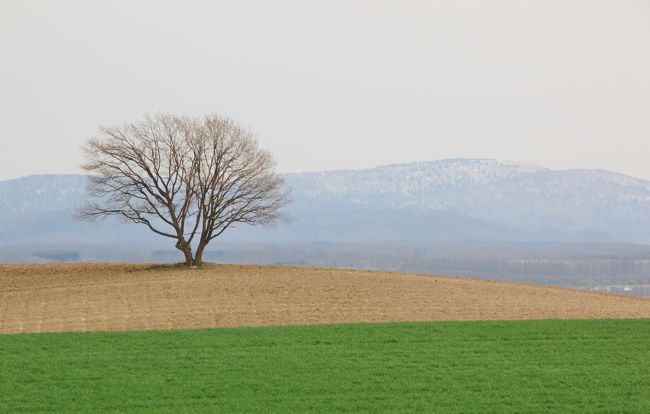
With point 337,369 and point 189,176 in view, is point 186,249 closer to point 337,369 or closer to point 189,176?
point 189,176

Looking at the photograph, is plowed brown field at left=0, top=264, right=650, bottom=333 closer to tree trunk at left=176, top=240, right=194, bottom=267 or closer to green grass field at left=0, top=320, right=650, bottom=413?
tree trunk at left=176, top=240, right=194, bottom=267

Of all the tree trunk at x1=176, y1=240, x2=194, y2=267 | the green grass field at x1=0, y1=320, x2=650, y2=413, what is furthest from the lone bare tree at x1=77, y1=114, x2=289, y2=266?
the green grass field at x1=0, y1=320, x2=650, y2=413

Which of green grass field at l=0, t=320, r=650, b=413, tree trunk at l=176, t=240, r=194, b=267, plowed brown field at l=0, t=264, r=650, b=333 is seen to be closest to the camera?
green grass field at l=0, t=320, r=650, b=413

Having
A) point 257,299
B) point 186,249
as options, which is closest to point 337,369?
point 257,299

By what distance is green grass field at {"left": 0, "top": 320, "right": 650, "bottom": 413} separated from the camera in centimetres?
2072

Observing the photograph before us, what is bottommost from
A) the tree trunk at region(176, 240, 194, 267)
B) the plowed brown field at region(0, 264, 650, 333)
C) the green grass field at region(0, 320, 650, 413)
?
the green grass field at region(0, 320, 650, 413)

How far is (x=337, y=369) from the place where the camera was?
2372 centimetres

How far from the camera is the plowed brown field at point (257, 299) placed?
110ft

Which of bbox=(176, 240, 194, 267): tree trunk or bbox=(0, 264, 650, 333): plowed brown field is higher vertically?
bbox=(176, 240, 194, 267): tree trunk

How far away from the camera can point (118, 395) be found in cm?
2123

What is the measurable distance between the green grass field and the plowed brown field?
368 cm

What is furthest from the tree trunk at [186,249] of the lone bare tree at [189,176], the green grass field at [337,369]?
the green grass field at [337,369]

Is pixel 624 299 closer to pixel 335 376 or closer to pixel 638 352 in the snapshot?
pixel 638 352

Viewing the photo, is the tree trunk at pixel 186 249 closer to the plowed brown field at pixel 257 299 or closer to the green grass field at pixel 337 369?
the plowed brown field at pixel 257 299
